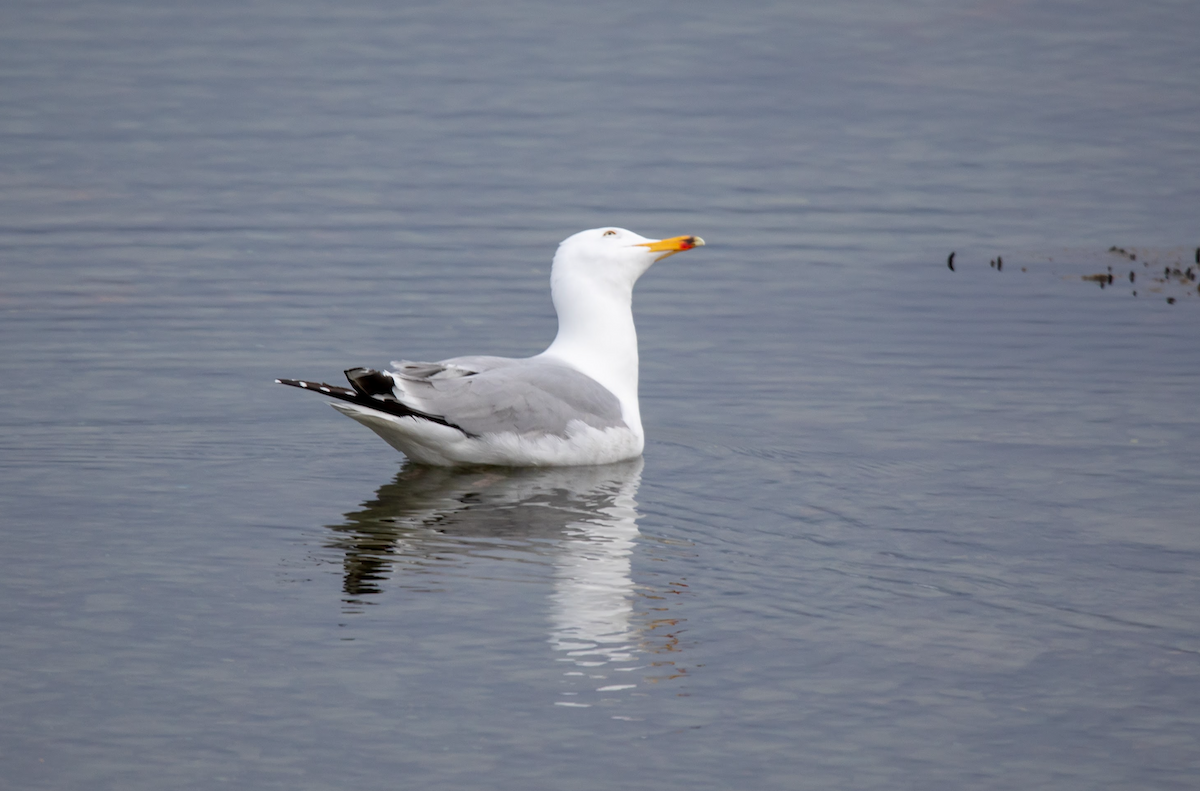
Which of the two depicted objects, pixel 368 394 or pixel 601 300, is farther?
pixel 601 300

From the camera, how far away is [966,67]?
25938 mm

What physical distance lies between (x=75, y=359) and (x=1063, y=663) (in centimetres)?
774

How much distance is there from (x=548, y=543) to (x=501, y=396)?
4.91ft

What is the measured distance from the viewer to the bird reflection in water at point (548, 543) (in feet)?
23.8

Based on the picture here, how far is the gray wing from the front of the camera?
31.5 ft

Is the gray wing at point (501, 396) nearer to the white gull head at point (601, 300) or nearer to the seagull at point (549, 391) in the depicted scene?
the seagull at point (549, 391)

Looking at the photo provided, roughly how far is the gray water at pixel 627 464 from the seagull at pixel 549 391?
213 millimetres

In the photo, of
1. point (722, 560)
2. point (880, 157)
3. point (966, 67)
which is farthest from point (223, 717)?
point (966, 67)

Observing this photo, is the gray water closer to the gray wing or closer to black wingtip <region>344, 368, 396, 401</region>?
the gray wing

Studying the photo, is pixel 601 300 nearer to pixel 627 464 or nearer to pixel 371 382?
pixel 627 464

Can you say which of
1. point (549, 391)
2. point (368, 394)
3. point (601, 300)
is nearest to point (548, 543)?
point (368, 394)

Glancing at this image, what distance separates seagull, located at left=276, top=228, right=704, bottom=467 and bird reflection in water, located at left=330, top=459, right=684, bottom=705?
6.9 inches

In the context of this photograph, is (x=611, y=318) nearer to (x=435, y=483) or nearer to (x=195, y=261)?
(x=435, y=483)

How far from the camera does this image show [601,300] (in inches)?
420
